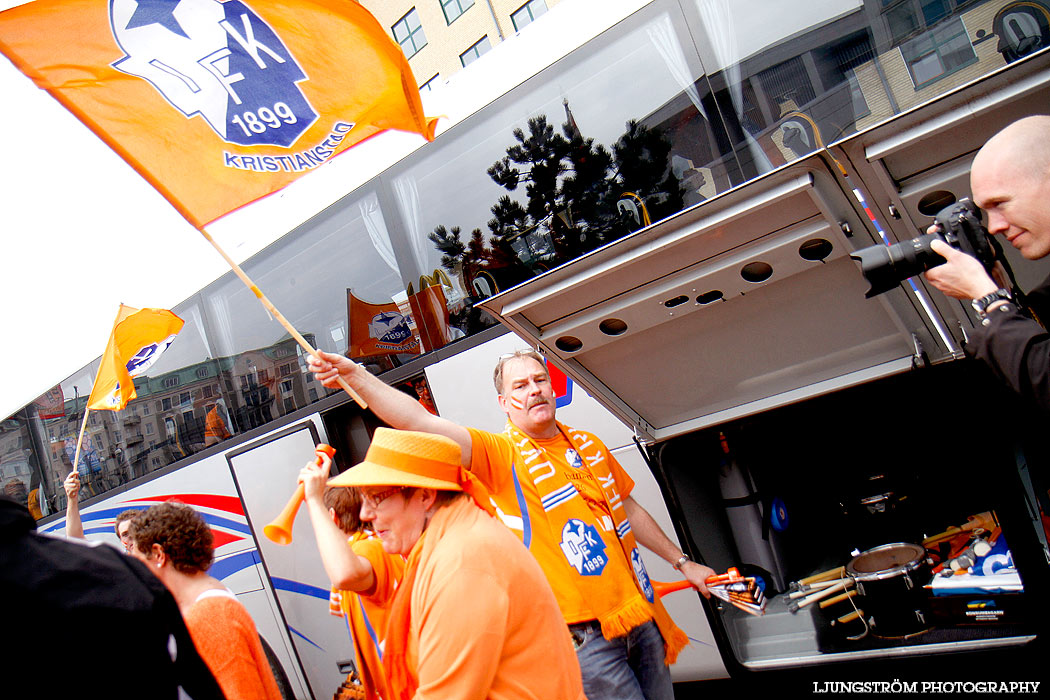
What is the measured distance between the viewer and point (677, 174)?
386 centimetres

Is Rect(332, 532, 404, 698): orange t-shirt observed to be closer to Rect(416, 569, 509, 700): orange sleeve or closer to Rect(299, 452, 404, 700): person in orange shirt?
Rect(299, 452, 404, 700): person in orange shirt

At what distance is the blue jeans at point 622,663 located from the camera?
262 centimetres

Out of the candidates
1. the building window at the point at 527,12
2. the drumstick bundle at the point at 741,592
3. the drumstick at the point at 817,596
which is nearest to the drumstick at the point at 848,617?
the drumstick at the point at 817,596

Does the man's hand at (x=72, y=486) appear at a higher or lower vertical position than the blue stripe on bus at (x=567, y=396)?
higher

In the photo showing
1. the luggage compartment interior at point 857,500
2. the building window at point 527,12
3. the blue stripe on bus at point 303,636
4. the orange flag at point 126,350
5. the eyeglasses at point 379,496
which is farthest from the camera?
the building window at point 527,12

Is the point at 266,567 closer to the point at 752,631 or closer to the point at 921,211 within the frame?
the point at 752,631

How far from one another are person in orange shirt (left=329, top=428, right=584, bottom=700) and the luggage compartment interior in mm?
1585

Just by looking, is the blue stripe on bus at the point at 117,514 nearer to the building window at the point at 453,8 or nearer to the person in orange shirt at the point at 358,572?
the person in orange shirt at the point at 358,572

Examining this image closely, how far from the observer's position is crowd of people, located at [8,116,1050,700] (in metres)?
1.18

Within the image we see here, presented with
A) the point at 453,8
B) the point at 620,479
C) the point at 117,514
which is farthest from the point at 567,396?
the point at 453,8

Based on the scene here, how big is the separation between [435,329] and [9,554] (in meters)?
3.82

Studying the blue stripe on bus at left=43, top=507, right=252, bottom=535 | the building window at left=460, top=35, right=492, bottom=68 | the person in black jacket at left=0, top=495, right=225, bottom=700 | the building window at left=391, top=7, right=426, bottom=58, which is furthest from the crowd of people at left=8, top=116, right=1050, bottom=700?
the building window at left=391, top=7, right=426, bottom=58

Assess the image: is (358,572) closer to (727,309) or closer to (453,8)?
(727,309)

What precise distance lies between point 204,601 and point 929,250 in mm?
2740
